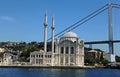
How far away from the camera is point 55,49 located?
92750 mm

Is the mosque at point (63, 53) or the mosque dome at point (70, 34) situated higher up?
the mosque dome at point (70, 34)

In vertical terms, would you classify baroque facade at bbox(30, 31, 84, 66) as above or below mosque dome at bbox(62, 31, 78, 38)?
below

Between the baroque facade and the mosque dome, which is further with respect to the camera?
the mosque dome

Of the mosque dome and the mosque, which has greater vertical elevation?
the mosque dome

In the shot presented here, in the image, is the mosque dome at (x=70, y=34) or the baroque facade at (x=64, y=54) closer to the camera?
the baroque facade at (x=64, y=54)

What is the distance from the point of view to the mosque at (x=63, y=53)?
87562mm

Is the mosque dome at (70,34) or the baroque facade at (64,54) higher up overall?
the mosque dome at (70,34)

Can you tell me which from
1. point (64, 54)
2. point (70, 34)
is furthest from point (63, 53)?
point (70, 34)

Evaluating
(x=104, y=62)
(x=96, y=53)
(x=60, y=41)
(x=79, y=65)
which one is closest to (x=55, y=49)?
(x=60, y=41)

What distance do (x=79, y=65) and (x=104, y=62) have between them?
18.1 m

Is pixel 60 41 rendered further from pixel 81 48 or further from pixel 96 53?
pixel 96 53

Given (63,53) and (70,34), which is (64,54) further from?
(70,34)

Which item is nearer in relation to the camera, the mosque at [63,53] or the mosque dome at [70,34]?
the mosque at [63,53]

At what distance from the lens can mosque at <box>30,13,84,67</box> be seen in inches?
3447
